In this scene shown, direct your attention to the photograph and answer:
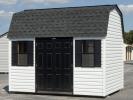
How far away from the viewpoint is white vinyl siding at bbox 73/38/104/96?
16.9m

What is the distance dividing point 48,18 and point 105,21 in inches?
103

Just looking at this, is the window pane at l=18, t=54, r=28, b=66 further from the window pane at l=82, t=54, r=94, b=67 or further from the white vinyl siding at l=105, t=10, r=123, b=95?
the white vinyl siding at l=105, t=10, r=123, b=95

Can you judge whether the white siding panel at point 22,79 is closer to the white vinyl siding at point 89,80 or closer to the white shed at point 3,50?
the white vinyl siding at point 89,80

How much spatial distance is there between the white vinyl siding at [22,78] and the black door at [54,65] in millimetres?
265

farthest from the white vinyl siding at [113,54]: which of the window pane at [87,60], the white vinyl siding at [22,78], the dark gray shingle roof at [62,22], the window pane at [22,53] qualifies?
the window pane at [22,53]

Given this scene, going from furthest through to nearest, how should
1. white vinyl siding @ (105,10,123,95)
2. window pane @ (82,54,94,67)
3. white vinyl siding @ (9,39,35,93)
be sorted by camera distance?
1. white vinyl siding @ (9,39,35,93)
2. white vinyl siding @ (105,10,123,95)
3. window pane @ (82,54,94,67)

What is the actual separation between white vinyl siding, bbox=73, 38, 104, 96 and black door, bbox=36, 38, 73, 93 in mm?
276

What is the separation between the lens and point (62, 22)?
17859 millimetres

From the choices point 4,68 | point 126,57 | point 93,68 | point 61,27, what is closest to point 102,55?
point 93,68

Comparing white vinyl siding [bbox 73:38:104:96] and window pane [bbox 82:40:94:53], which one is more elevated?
window pane [bbox 82:40:94:53]

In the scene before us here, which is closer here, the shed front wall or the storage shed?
the shed front wall

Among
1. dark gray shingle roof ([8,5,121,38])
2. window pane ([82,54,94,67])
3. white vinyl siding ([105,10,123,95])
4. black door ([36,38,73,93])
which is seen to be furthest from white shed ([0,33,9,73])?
window pane ([82,54,94,67])

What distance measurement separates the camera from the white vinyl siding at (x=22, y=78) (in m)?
18.2

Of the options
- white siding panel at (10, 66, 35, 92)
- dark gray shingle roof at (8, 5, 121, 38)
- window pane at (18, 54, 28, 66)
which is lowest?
white siding panel at (10, 66, 35, 92)
